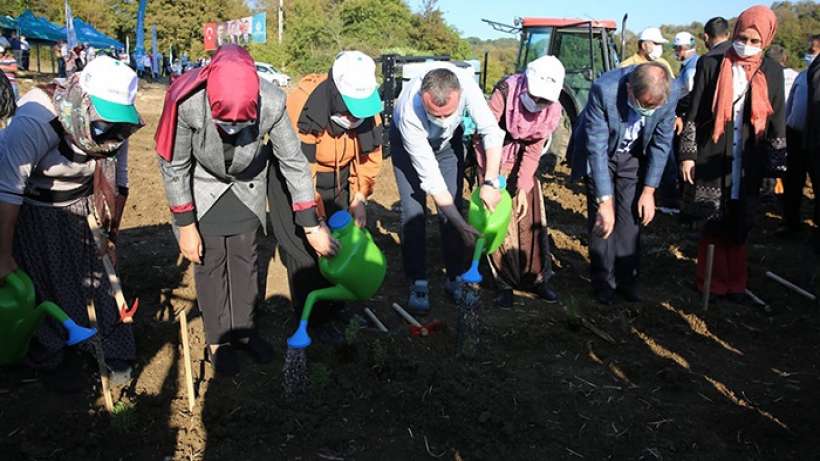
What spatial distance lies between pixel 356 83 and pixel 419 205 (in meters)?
1.01

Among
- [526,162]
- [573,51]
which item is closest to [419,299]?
[526,162]

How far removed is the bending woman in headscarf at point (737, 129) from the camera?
360 centimetres

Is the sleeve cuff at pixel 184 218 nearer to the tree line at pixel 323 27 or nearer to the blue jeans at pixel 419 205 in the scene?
the blue jeans at pixel 419 205

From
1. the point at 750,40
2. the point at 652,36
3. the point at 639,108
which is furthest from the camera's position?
the point at 652,36

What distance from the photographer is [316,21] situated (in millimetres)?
Result: 28047

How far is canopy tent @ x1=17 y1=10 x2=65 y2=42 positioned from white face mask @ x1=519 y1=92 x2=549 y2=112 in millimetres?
22464

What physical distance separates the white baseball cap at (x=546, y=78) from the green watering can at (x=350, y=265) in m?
1.22

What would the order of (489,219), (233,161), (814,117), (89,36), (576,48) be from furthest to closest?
(89,36), (576,48), (814,117), (489,219), (233,161)

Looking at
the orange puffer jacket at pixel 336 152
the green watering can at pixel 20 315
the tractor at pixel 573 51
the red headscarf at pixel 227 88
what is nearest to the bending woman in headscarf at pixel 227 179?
the red headscarf at pixel 227 88

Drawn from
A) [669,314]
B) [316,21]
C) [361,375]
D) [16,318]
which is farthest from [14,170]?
[316,21]

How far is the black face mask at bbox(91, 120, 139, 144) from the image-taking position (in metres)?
2.37

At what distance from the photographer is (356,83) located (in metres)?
2.79

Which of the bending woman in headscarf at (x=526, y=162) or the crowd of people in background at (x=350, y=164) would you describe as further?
the bending woman in headscarf at (x=526, y=162)

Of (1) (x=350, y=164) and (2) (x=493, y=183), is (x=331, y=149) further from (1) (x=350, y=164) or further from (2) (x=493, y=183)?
(2) (x=493, y=183)
